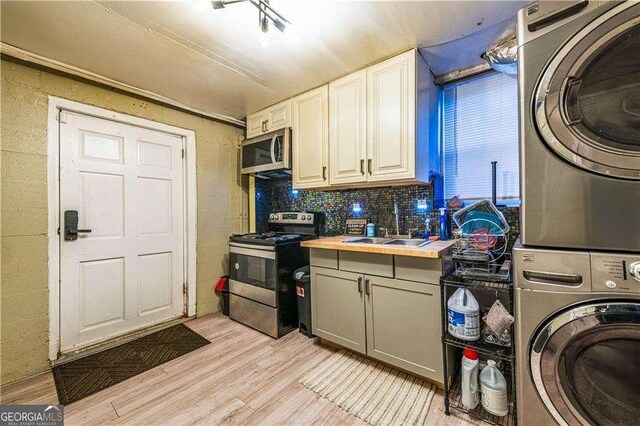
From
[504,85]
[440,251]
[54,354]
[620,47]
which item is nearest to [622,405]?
[440,251]

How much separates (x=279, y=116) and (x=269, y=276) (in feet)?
5.51

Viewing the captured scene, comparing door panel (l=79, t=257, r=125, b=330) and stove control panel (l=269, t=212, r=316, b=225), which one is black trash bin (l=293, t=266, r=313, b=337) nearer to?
stove control panel (l=269, t=212, r=316, b=225)

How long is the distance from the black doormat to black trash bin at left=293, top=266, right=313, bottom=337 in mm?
901

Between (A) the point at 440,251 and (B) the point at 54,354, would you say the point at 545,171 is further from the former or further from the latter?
(B) the point at 54,354

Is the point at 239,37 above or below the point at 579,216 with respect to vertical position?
above

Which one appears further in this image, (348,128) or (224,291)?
(224,291)

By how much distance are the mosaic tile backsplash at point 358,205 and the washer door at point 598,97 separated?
930 millimetres

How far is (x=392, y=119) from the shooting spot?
197 cm

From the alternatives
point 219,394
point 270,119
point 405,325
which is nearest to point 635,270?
point 405,325

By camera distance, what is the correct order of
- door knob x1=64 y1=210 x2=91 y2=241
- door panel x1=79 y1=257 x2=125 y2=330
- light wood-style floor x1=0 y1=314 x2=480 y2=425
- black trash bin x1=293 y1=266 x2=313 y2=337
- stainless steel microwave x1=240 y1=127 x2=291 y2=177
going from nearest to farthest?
light wood-style floor x1=0 y1=314 x2=480 y2=425, door knob x1=64 y1=210 x2=91 y2=241, door panel x1=79 y1=257 x2=125 y2=330, black trash bin x1=293 y1=266 x2=313 y2=337, stainless steel microwave x1=240 y1=127 x2=291 y2=177

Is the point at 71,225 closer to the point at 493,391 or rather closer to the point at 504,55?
the point at 493,391

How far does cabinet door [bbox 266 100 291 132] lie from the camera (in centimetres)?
267

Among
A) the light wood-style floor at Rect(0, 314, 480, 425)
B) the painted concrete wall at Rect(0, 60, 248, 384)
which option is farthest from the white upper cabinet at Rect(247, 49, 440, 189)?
the painted concrete wall at Rect(0, 60, 248, 384)

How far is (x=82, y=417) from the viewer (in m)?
1.48
